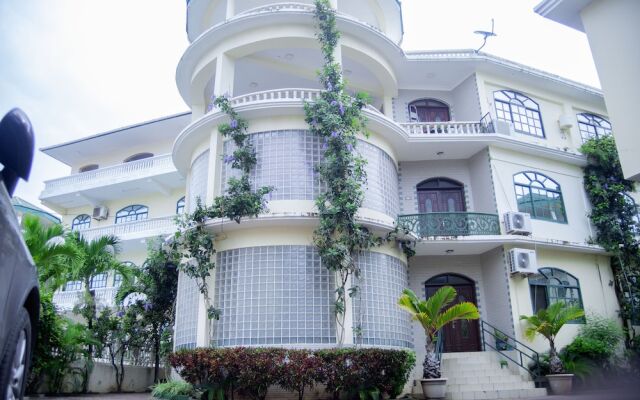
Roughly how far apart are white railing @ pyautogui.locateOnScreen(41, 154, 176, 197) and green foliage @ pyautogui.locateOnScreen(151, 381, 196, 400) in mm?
11302

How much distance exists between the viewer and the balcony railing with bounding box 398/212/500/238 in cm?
1514

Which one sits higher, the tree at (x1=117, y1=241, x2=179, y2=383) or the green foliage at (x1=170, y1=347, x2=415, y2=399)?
the tree at (x1=117, y1=241, x2=179, y2=383)

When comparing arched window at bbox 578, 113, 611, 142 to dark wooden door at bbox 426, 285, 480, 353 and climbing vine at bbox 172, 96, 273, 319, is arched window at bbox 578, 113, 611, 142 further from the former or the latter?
climbing vine at bbox 172, 96, 273, 319

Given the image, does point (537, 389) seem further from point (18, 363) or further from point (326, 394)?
point (18, 363)

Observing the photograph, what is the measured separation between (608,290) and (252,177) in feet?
42.5

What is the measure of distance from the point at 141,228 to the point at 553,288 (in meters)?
16.0

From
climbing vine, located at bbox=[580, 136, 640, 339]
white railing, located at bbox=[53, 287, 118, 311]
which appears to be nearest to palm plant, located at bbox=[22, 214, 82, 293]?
white railing, located at bbox=[53, 287, 118, 311]

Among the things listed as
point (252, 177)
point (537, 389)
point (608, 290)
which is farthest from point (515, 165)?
point (252, 177)

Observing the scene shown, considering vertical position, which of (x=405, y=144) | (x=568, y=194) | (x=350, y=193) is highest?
(x=405, y=144)

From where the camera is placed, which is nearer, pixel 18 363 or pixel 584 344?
pixel 18 363

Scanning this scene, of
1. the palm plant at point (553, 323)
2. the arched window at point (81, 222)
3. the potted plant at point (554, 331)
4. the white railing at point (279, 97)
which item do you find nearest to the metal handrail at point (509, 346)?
the potted plant at point (554, 331)

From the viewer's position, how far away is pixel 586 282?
54.7 ft

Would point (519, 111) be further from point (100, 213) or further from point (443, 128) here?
point (100, 213)

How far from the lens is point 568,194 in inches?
688
